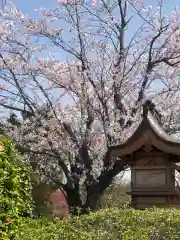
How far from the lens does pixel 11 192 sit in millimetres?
5195

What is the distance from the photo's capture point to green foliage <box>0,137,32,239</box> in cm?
497

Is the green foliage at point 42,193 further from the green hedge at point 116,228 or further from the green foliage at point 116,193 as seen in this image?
the green hedge at point 116,228

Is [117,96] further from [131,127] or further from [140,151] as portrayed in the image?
[140,151]

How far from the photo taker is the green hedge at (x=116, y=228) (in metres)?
4.75

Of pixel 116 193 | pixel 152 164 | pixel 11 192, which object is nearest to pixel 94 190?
pixel 152 164

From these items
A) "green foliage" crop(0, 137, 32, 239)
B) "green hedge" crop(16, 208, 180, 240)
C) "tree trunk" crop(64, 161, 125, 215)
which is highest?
"tree trunk" crop(64, 161, 125, 215)

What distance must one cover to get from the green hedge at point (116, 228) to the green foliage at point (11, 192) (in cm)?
28

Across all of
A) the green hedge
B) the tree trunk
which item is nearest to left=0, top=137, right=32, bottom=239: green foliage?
the green hedge

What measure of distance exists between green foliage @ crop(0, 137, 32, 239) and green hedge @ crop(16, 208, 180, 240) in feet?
0.91

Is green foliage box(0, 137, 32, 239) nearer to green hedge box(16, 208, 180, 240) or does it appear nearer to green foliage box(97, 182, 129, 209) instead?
green hedge box(16, 208, 180, 240)

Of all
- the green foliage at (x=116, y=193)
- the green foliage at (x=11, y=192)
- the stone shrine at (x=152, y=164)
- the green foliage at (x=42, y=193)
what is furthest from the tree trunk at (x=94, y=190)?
the green foliage at (x=11, y=192)

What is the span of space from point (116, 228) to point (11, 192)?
4.43 feet

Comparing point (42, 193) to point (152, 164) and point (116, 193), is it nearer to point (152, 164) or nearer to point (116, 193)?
point (116, 193)

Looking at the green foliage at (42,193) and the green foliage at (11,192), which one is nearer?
the green foliage at (11,192)
